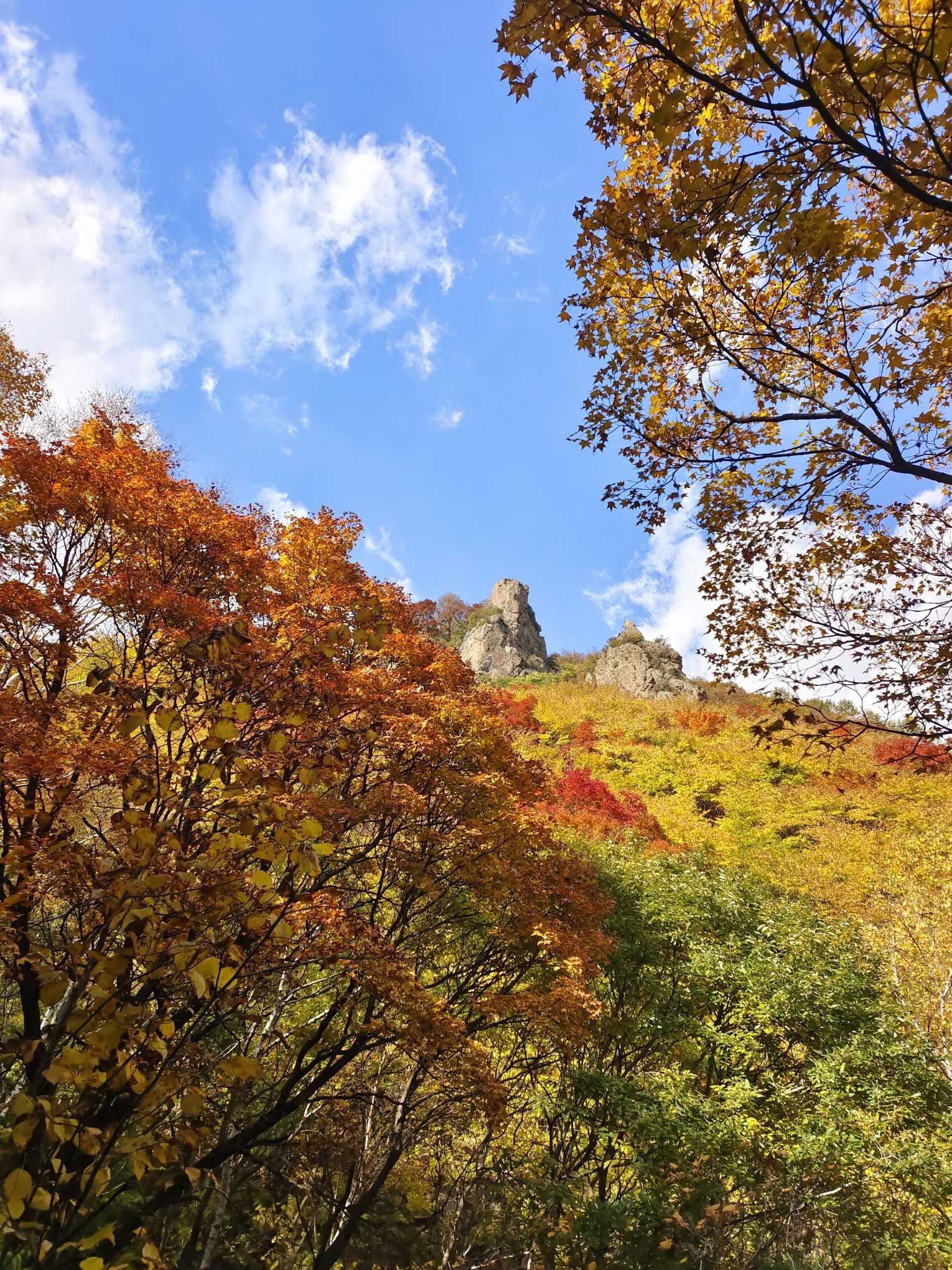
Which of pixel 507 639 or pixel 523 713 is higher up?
pixel 507 639

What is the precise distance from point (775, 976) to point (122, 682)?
9036mm

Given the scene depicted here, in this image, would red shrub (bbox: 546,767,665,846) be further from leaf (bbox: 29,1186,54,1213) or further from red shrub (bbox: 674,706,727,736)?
leaf (bbox: 29,1186,54,1213)

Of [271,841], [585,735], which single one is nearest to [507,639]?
[585,735]

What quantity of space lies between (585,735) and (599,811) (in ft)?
37.4

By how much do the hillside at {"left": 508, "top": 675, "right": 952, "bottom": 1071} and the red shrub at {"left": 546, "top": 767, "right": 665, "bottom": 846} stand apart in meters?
0.75

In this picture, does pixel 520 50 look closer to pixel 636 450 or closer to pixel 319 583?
pixel 636 450

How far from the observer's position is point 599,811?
56.3ft

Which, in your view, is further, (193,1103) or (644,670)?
(644,670)

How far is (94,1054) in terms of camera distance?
58.5 inches

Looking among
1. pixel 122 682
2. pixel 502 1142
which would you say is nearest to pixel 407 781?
pixel 122 682

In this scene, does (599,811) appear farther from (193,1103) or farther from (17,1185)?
(17,1185)

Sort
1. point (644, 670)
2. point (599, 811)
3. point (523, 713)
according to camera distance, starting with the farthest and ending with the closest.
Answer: point (644, 670)
point (523, 713)
point (599, 811)

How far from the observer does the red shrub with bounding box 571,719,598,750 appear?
27.3 m

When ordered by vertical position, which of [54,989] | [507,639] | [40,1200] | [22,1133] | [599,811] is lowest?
[40,1200]
